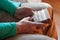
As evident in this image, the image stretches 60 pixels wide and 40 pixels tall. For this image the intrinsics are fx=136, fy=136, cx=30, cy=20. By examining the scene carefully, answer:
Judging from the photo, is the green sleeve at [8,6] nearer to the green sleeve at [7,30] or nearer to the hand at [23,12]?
the hand at [23,12]

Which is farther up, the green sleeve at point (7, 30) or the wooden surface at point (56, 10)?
the wooden surface at point (56, 10)

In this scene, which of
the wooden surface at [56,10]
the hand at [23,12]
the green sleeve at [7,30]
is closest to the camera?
the green sleeve at [7,30]

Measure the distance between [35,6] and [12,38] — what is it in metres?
0.52

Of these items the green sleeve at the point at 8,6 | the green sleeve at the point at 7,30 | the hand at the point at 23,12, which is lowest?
the green sleeve at the point at 7,30

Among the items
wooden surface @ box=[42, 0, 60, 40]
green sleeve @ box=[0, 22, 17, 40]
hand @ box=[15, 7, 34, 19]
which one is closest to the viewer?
green sleeve @ box=[0, 22, 17, 40]

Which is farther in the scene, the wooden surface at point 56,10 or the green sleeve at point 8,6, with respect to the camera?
the wooden surface at point 56,10

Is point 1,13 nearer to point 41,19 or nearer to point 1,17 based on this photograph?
point 1,17

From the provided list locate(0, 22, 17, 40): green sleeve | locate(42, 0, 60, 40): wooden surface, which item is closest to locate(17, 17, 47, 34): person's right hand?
locate(0, 22, 17, 40): green sleeve

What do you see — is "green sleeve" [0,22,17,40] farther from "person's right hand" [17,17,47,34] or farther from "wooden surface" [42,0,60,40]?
"wooden surface" [42,0,60,40]

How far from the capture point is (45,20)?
0.98 m

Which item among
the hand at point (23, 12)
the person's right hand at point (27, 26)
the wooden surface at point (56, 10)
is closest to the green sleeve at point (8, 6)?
the hand at point (23, 12)

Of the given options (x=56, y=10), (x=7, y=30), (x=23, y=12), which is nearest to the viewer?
(x=7, y=30)

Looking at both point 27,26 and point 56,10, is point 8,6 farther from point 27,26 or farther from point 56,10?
point 56,10

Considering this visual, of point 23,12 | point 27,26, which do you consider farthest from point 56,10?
point 27,26
